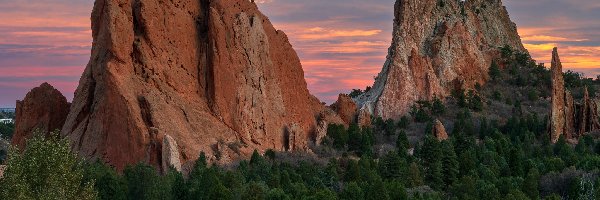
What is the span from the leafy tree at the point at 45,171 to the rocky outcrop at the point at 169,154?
2665 centimetres

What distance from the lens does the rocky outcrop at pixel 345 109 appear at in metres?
119

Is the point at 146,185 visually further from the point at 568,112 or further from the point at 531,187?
the point at 568,112

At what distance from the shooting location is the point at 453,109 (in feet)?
447

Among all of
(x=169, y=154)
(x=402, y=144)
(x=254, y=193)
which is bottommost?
(x=254, y=193)

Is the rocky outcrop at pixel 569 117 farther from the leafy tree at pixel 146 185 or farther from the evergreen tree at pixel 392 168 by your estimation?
the leafy tree at pixel 146 185

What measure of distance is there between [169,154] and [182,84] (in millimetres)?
12803

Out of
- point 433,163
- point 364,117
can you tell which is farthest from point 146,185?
point 364,117

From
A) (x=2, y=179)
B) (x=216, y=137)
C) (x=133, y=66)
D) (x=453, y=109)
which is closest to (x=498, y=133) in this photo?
(x=453, y=109)

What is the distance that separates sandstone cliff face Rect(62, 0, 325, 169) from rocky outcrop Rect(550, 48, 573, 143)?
108 ft

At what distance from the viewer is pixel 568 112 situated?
404 ft

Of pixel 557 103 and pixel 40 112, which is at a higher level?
pixel 40 112

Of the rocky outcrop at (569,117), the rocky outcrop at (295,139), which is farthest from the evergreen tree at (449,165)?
the rocky outcrop at (569,117)

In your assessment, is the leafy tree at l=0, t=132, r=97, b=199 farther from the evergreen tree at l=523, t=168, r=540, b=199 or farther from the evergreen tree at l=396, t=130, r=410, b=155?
the evergreen tree at l=396, t=130, r=410, b=155

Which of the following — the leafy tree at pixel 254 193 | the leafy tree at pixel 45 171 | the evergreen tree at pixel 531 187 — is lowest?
the evergreen tree at pixel 531 187
